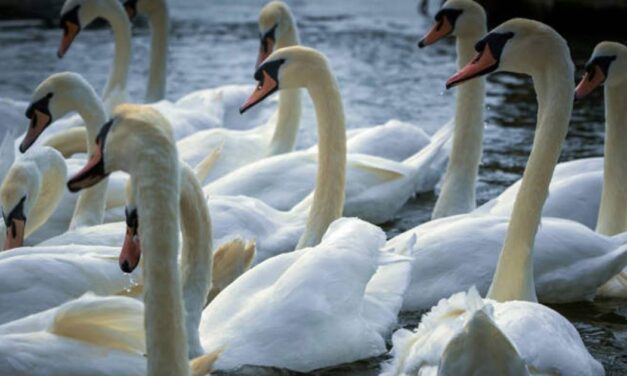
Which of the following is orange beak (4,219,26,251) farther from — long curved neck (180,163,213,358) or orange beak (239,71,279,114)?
long curved neck (180,163,213,358)

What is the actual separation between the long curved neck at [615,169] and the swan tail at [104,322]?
3.79 meters

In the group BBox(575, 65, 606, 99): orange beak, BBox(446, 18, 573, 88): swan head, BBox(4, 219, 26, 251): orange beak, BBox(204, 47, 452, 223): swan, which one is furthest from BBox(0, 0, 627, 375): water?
BBox(4, 219, 26, 251): orange beak

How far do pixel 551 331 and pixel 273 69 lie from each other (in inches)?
123

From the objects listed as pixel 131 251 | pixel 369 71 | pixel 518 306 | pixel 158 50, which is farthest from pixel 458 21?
pixel 369 71

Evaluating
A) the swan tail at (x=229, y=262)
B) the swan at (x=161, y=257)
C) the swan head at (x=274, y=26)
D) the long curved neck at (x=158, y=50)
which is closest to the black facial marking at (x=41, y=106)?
the swan tail at (x=229, y=262)

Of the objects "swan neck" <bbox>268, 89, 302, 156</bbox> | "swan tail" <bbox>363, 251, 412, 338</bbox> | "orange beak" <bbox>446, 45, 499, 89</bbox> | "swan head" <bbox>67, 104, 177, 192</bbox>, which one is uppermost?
"swan head" <bbox>67, 104, 177, 192</bbox>

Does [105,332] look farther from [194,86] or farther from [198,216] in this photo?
[194,86]

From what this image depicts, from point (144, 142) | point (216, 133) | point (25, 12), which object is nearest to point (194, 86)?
point (216, 133)

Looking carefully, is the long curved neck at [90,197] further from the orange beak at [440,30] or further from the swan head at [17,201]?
the orange beak at [440,30]

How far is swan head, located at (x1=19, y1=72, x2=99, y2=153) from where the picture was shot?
866cm

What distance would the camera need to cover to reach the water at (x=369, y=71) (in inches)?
425

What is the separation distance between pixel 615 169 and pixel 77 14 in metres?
5.56

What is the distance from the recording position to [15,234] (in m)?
7.56

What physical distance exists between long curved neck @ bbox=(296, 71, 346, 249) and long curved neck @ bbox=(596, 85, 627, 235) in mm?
1506
